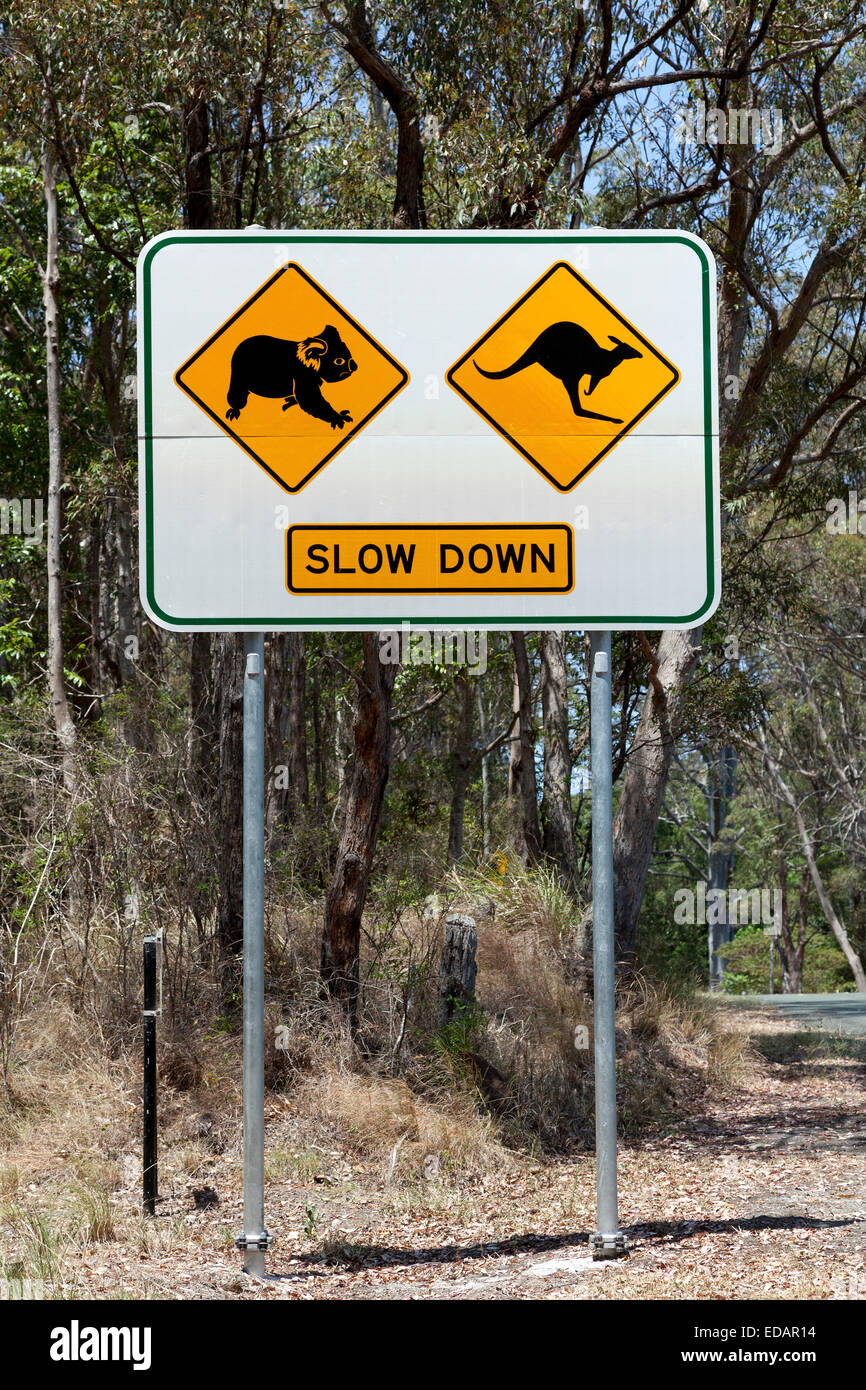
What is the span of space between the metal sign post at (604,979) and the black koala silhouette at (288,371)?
160 cm

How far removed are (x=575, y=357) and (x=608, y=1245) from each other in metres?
3.72

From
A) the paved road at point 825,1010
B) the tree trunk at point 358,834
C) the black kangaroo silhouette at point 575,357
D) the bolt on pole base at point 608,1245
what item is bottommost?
the paved road at point 825,1010

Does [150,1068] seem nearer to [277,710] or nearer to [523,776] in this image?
[523,776]

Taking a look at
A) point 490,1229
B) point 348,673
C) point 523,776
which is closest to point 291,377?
Result: point 490,1229

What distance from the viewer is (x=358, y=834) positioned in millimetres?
9758

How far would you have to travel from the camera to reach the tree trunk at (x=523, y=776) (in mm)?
15125

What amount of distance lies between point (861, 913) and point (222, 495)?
3643 cm

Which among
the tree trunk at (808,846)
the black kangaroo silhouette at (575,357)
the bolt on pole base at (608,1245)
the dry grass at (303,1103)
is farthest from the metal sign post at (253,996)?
the tree trunk at (808,846)

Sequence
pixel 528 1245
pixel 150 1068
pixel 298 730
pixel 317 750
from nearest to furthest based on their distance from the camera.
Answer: pixel 528 1245 → pixel 150 1068 → pixel 298 730 → pixel 317 750

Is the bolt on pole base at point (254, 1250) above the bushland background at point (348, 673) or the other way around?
the other way around

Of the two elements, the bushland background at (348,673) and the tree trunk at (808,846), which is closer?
the bushland background at (348,673)

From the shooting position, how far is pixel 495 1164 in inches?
317

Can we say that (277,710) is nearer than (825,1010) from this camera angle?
Yes

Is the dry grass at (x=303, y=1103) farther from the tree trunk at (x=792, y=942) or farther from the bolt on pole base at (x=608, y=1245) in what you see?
the tree trunk at (x=792, y=942)
